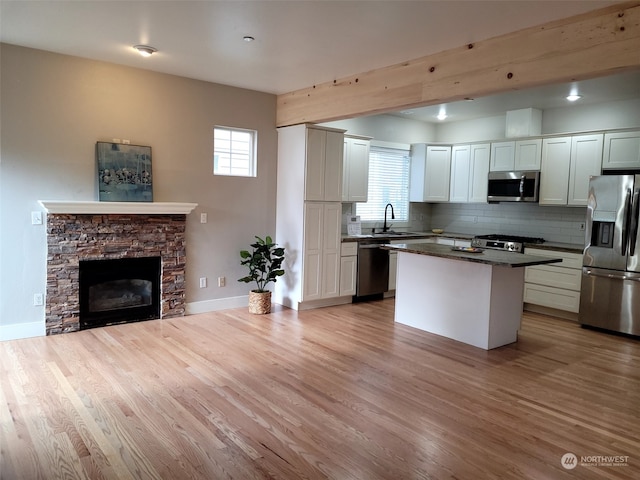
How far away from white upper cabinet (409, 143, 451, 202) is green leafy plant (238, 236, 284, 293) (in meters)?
2.89

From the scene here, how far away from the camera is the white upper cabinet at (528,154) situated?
6027 millimetres

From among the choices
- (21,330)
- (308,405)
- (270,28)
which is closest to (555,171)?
(270,28)

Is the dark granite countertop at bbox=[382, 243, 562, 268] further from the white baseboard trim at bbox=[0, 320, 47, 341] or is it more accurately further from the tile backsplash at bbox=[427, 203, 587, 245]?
the white baseboard trim at bbox=[0, 320, 47, 341]

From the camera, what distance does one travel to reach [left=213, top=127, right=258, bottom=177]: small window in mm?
5457

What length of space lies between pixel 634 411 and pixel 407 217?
4773 mm

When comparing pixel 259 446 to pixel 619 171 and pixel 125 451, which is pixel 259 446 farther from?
pixel 619 171

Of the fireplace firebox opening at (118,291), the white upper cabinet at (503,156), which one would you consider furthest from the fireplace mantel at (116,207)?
the white upper cabinet at (503,156)

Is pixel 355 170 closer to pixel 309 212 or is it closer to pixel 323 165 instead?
pixel 323 165

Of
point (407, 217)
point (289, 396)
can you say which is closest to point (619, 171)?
point (407, 217)

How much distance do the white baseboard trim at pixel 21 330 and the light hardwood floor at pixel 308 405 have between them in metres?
0.13

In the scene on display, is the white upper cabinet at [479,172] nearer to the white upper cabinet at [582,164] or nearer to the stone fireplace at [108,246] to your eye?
the white upper cabinet at [582,164]

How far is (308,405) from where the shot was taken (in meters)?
3.07

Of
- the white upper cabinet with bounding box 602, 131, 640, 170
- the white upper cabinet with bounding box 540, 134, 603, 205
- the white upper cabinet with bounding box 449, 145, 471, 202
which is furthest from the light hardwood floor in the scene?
the white upper cabinet with bounding box 449, 145, 471, 202

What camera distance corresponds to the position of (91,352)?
3955 mm
